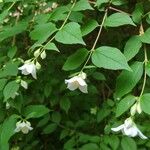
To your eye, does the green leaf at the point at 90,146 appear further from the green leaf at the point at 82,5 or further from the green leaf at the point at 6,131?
the green leaf at the point at 82,5

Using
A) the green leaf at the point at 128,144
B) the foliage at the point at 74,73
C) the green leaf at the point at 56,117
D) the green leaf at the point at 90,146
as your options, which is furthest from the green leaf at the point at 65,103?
the green leaf at the point at 128,144

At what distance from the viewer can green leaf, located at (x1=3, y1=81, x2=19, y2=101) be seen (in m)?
1.44

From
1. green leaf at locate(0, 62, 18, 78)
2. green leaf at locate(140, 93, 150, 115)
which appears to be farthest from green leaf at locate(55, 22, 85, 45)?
green leaf at locate(0, 62, 18, 78)

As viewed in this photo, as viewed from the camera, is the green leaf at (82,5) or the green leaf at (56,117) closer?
the green leaf at (82,5)

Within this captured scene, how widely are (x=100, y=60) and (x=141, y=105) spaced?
183 mm

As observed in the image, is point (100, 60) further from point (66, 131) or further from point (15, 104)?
point (66, 131)

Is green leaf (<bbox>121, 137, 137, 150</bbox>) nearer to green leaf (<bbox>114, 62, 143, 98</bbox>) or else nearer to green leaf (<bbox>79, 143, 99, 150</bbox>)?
green leaf (<bbox>79, 143, 99, 150</bbox>)

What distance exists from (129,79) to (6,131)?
0.51 m

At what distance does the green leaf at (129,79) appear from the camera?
126 cm

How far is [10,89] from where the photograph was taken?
1467mm

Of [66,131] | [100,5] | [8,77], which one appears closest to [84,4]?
[100,5]

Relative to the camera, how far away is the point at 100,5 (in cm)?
146

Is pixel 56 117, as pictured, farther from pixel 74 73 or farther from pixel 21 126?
pixel 74 73

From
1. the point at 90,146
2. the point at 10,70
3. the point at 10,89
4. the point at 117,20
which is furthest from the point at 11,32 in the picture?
the point at 90,146
